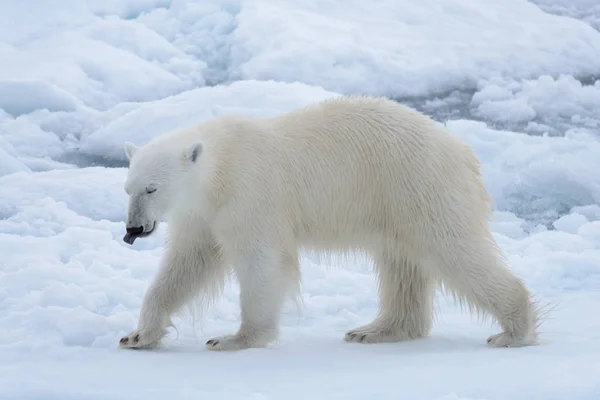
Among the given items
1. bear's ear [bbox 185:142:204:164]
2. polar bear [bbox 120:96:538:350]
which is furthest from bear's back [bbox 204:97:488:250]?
bear's ear [bbox 185:142:204:164]

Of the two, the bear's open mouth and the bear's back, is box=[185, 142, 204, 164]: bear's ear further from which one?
the bear's open mouth

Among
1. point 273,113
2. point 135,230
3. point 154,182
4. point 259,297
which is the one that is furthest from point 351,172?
point 273,113

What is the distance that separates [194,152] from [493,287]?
1.34 metres

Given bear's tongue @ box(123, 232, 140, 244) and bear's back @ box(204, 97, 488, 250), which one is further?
bear's back @ box(204, 97, 488, 250)

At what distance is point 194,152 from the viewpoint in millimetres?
3596

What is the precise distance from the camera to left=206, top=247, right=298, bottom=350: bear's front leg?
364 centimetres

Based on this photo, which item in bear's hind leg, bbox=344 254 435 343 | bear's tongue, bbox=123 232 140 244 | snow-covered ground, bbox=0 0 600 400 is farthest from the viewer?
bear's hind leg, bbox=344 254 435 343

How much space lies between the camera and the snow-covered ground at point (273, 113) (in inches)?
121

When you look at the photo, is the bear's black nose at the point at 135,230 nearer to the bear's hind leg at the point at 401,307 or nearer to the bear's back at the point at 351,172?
the bear's back at the point at 351,172

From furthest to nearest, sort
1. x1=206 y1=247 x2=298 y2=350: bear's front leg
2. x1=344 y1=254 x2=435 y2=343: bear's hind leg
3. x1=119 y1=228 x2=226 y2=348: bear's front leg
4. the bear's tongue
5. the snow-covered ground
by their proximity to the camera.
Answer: x1=344 y1=254 x2=435 y2=343: bear's hind leg → x1=119 y1=228 x2=226 y2=348: bear's front leg → x1=206 y1=247 x2=298 y2=350: bear's front leg → the bear's tongue → the snow-covered ground

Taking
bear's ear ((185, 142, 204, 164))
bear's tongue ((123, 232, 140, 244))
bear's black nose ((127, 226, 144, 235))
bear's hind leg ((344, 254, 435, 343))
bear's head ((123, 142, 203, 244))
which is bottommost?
bear's hind leg ((344, 254, 435, 343))

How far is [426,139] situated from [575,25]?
8.08m

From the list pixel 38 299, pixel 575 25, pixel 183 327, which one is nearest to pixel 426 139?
pixel 183 327

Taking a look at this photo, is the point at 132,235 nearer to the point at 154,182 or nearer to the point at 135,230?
the point at 135,230
